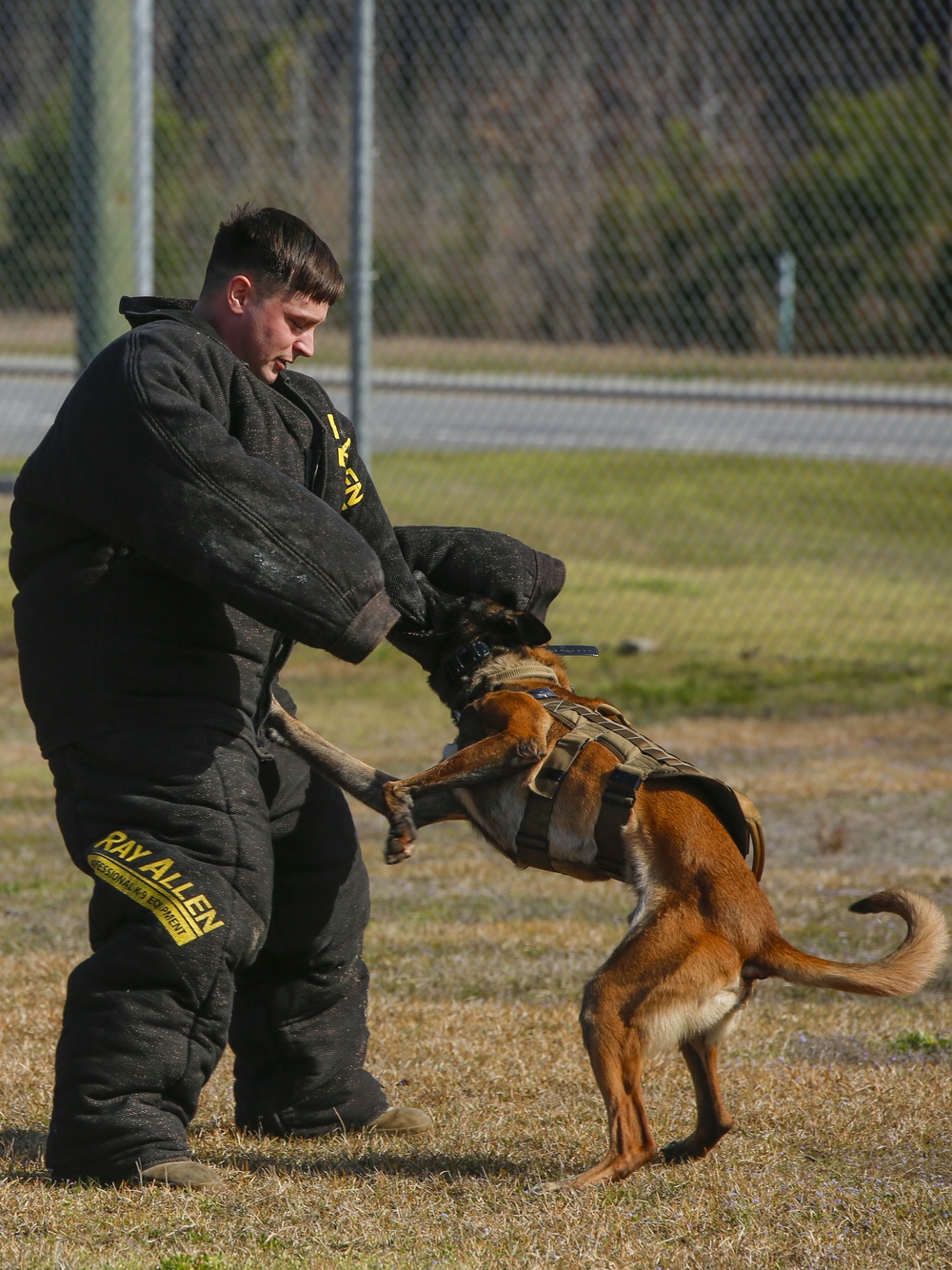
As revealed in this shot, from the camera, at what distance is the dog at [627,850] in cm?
286

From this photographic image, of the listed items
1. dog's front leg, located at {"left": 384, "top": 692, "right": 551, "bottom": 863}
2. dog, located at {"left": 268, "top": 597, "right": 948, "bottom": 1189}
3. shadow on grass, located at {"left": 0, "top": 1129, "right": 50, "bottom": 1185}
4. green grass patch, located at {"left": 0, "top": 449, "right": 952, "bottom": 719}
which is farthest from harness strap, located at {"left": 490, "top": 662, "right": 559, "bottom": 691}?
green grass patch, located at {"left": 0, "top": 449, "right": 952, "bottom": 719}

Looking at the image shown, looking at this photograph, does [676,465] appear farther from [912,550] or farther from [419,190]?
[419,190]

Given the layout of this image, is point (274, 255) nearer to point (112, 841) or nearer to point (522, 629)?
point (522, 629)

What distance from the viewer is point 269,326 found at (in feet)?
9.63

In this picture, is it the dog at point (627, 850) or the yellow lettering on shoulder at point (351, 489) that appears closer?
the dog at point (627, 850)

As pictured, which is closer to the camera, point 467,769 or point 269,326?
point 269,326

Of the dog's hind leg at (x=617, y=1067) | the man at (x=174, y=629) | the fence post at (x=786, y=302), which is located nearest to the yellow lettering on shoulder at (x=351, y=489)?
the man at (x=174, y=629)

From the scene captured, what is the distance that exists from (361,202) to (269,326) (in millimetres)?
4600

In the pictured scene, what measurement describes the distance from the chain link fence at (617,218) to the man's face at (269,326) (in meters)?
4.96

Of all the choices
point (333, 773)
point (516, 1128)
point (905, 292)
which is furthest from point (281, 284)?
point (905, 292)

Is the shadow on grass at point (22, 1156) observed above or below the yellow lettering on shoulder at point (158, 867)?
below

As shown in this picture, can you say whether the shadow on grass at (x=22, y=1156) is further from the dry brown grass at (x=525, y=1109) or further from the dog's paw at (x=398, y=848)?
the dog's paw at (x=398, y=848)

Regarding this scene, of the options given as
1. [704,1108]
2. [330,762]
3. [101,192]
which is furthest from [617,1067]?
[101,192]

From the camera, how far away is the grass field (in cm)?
278
